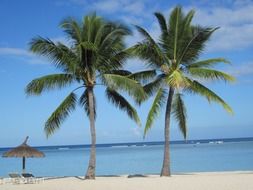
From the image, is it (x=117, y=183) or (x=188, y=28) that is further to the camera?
(x=188, y=28)

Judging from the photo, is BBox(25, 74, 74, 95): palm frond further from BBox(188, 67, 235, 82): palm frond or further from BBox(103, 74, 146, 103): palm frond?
BBox(188, 67, 235, 82): palm frond

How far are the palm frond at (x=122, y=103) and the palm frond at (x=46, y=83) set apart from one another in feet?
6.71

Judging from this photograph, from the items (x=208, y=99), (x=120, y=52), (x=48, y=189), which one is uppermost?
(x=120, y=52)

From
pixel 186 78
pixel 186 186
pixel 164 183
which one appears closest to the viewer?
pixel 186 186

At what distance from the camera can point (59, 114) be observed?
61.8 feet

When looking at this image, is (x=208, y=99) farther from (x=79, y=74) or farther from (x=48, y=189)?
(x=48, y=189)

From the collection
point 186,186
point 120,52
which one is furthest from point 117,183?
point 120,52

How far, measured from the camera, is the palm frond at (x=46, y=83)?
59.1 feet

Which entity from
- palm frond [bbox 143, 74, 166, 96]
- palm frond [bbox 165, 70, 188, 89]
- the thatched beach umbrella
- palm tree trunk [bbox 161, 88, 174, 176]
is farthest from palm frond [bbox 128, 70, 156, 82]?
the thatched beach umbrella

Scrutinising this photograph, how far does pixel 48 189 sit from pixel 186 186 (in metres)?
4.50

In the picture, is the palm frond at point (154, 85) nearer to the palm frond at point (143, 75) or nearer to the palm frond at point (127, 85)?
the palm frond at point (143, 75)

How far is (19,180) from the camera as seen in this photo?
18.0 m

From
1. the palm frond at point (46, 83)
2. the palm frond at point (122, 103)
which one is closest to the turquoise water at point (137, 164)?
the palm frond at point (122, 103)

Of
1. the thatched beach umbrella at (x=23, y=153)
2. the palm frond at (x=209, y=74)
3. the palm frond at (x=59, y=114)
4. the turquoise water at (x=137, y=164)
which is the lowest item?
the turquoise water at (x=137, y=164)
